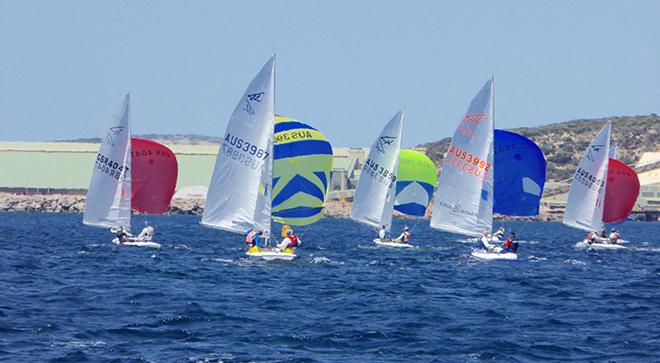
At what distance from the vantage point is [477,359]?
67.6 ft

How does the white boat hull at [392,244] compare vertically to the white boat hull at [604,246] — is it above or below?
below

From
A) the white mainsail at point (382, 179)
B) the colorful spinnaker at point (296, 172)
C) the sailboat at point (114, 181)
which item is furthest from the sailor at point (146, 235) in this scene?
the white mainsail at point (382, 179)

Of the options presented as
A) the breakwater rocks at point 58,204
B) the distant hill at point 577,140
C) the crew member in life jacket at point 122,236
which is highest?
the distant hill at point 577,140

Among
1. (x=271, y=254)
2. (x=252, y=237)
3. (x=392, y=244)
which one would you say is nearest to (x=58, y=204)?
(x=392, y=244)

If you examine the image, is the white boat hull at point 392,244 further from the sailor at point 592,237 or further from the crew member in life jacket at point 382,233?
the sailor at point 592,237

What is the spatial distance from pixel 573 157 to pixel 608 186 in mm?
116602

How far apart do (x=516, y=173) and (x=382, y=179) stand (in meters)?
7.39

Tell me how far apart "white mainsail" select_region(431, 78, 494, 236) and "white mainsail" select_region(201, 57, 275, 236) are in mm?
9058

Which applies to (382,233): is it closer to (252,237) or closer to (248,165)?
(252,237)

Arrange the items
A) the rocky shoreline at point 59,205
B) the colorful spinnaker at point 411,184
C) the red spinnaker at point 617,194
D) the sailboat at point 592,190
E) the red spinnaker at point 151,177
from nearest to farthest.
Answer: the red spinnaker at point 151,177, the sailboat at point 592,190, the colorful spinnaker at point 411,184, the red spinnaker at point 617,194, the rocky shoreline at point 59,205

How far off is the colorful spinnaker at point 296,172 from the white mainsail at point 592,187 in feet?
58.6

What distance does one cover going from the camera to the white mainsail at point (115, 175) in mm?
43906

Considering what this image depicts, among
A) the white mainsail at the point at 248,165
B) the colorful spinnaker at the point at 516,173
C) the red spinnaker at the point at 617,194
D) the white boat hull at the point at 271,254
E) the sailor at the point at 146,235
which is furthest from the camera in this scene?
the red spinnaker at the point at 617,194

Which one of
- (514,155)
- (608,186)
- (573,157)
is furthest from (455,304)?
Result: (573,157)
